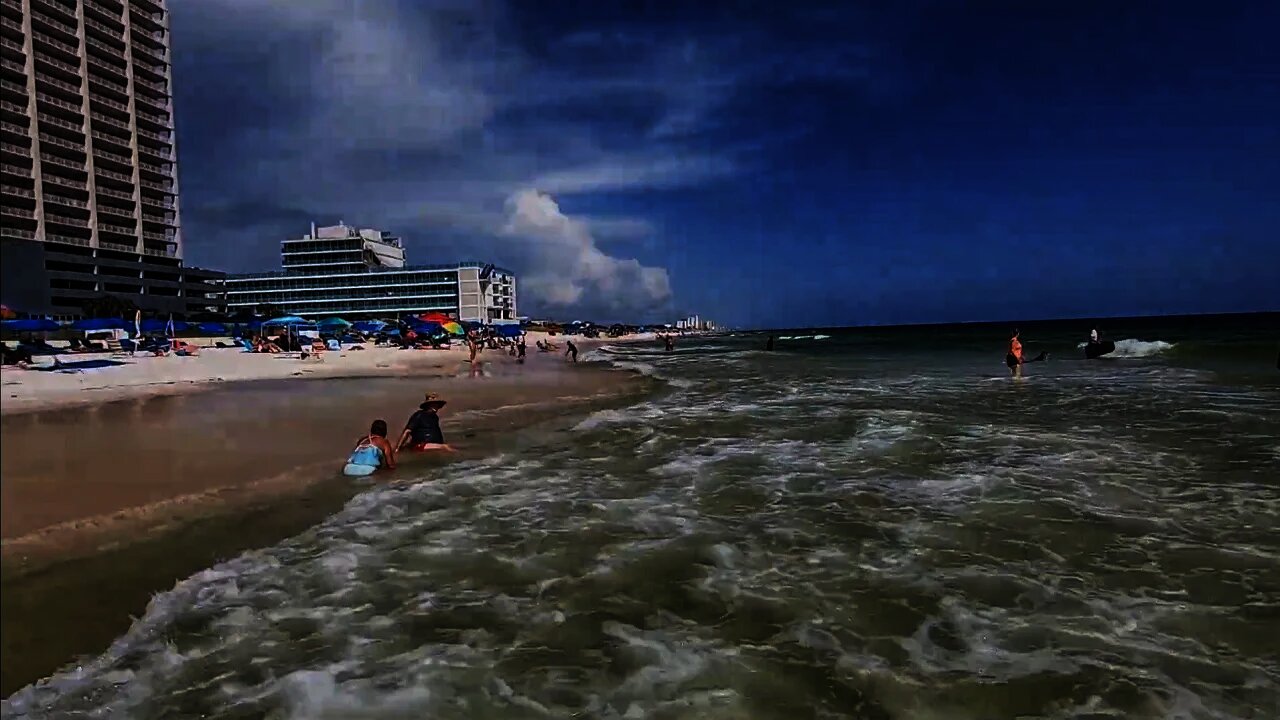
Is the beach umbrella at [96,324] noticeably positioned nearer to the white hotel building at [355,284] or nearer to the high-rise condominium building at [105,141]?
the high-rise condominium building at [105,141]

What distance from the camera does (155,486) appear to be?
10.5 metres

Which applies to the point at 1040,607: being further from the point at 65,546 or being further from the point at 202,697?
the point at 65,546

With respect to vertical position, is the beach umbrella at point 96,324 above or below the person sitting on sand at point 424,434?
above

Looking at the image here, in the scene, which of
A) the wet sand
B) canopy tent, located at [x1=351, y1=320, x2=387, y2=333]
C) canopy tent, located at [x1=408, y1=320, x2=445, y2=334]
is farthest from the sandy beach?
canopy tent, located at [x1=351, y1=320, x2=387, y2=333]

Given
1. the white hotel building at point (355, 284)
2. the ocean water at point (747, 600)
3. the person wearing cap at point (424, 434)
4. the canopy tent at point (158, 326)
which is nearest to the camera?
the ocean water at point (747, 600)

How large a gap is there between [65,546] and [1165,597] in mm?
10197

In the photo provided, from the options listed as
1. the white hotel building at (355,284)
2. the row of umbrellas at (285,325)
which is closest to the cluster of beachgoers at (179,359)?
the row of umbrellas at (285,325)

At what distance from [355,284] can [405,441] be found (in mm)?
143304

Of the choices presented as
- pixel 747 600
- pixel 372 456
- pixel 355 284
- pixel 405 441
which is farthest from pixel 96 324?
pixel 355 284

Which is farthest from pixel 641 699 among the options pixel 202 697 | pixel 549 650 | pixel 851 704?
pixel 202 697

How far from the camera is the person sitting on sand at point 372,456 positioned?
1102cm

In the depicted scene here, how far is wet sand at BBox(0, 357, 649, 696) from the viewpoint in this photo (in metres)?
3.74

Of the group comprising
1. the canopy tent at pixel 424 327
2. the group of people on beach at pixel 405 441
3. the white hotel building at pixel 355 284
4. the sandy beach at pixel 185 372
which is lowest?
the group of people on beach at pixel 405 441

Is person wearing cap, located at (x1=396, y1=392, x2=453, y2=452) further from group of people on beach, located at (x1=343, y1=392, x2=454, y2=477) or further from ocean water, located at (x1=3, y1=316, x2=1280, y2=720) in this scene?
ocean water, located at (x1=3, y1=316, x2=1280, y2=720)
